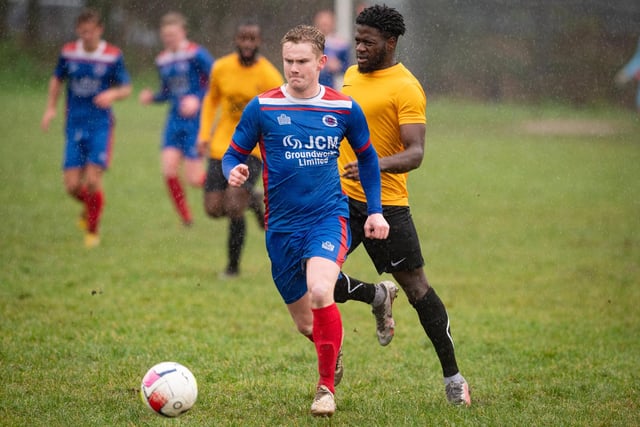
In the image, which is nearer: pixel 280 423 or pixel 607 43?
pixel 280 423

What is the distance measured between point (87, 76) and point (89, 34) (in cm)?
45

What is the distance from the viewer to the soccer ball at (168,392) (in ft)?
14.0

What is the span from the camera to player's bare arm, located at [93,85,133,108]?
980 centimetres

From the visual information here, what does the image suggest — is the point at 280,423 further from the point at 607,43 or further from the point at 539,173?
the point at 607,43

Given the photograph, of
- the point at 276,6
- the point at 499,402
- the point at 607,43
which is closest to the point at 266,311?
the point at 499,402

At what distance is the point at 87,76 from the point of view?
33.1 ft

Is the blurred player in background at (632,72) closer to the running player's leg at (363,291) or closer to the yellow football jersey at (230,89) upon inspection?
the yellow football jersey at (230,89)

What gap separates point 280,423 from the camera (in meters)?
4.60

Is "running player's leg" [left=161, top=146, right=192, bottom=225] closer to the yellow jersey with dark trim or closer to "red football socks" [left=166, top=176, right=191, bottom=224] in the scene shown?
"red football socks" [left=166, top=176, right=191, bottom=224]

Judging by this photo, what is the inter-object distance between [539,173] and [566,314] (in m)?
9.09

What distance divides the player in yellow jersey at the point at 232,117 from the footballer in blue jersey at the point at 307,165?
3.72m

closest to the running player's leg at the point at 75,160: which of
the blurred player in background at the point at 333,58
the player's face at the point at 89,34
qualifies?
the player's face at the point at 89,34

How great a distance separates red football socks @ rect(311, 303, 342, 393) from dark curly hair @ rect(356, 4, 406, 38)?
5.07 ft

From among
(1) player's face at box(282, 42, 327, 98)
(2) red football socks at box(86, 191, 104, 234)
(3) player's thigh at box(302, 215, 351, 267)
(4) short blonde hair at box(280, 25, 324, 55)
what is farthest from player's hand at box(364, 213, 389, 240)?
(2) red football socks at box(86, 191, 104, 234)
